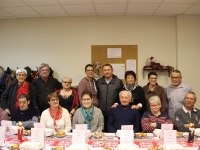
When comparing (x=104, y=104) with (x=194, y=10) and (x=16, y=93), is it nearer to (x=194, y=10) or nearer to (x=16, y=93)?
(x=16, y=93)

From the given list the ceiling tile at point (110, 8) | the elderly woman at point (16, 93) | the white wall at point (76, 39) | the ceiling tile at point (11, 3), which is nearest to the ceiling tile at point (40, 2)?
the ceiling tile at point (11, 3)

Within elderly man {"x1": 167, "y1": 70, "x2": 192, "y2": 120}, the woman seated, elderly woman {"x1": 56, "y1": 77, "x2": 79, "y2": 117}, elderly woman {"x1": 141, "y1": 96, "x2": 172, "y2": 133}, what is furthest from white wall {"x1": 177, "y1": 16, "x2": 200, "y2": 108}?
the woman seated

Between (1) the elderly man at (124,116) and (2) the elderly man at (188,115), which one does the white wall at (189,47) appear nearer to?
(2) the elderly man at (188,115)

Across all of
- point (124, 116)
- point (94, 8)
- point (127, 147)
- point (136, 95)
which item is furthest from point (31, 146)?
point (94, 8)

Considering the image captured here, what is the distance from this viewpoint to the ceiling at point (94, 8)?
3.44 meters

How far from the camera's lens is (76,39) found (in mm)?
4422

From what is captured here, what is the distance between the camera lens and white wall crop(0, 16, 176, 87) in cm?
433

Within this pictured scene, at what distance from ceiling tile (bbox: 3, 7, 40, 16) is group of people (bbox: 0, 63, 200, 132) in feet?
4.40

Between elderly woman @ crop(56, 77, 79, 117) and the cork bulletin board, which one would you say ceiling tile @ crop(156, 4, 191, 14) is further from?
elderly woman @ crop(56, 77, 79, 117)

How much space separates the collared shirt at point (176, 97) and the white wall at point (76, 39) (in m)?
1.41

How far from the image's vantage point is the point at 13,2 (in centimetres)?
345

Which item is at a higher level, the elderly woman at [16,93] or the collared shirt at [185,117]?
the elderly woman at [16,93]

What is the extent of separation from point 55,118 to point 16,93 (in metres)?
0.89

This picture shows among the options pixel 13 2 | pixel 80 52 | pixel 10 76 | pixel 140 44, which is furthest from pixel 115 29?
pixel 10 76
